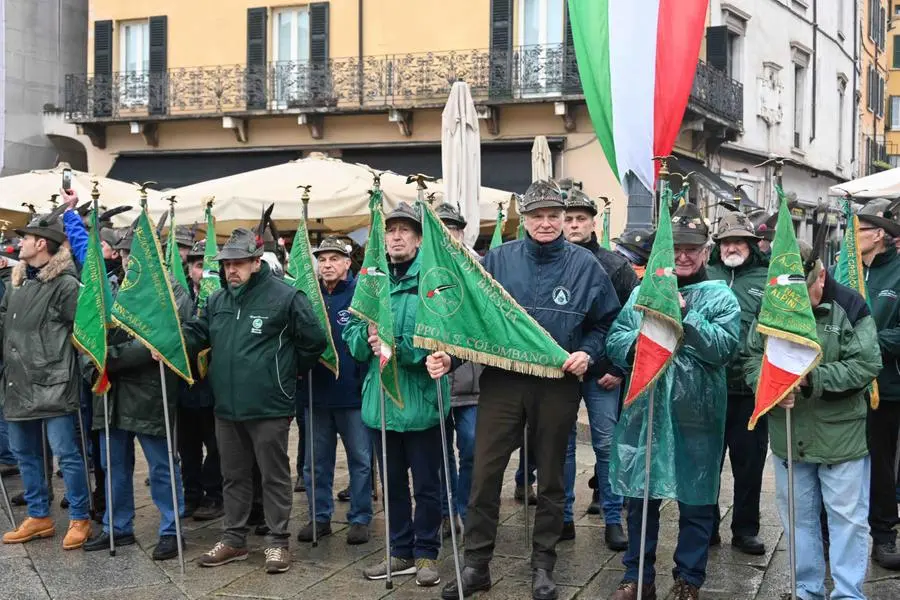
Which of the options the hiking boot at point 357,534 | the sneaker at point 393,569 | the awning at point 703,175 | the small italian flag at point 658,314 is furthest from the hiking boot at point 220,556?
the awning at point 703,175

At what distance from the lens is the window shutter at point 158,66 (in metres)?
26.2

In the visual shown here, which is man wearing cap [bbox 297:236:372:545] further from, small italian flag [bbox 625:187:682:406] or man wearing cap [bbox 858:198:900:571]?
man wearing cap [bbox 858:198:900:571]

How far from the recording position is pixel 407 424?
21.9 ft

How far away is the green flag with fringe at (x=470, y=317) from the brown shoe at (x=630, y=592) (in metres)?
1.21

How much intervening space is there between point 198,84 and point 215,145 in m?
1.45

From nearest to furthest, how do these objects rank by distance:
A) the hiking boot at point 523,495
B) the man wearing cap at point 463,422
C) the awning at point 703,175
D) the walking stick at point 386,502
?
the walking stick at point 386,502, the man wearing cap at point 463,422, the hiking boot at point 523,495, the awning at point 703,175

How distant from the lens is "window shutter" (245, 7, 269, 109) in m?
25.4

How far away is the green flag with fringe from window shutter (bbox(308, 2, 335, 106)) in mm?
18838

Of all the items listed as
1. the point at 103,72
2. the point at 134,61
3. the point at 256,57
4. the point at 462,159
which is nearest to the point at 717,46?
the point at 256,57

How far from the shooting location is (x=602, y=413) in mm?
7574

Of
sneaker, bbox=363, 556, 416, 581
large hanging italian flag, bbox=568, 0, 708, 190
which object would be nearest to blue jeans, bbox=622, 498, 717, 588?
sneaker, bbox=363, 556, 416, 581

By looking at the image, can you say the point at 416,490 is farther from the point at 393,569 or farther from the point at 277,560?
the point at 277,560

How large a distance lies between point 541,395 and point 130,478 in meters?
3.03

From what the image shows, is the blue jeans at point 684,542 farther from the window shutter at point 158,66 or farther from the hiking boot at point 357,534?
the window shutter at point 158,66
